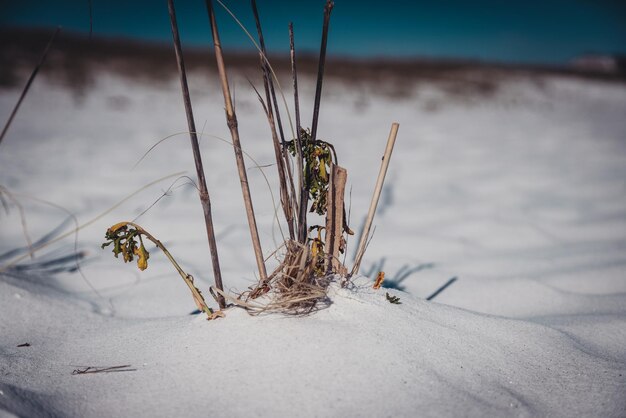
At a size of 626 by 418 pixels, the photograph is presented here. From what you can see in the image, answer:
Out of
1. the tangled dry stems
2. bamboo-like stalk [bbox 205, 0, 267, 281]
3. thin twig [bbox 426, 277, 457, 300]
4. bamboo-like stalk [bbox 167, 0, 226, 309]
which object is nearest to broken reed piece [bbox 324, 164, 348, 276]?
the tangled dry stems

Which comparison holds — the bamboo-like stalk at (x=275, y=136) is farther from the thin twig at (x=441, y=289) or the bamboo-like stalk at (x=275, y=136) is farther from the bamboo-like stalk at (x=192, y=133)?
the thin twig at (x=441, y=289)

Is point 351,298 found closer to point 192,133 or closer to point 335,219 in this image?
point 335,219

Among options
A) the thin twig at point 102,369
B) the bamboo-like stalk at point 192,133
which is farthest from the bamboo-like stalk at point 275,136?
the thin twig at point 102,369

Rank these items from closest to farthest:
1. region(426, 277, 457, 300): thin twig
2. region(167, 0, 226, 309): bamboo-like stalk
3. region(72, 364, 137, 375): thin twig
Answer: region(167, 0, 226, 309): bamboo-like stalk < region(72, 364, 137, 375): thin twig < region(426, 277, 457, 300): thin twig

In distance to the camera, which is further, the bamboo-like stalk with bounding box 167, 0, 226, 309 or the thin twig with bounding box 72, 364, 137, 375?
the thin twig with bounding box 72, 364, 137, 375

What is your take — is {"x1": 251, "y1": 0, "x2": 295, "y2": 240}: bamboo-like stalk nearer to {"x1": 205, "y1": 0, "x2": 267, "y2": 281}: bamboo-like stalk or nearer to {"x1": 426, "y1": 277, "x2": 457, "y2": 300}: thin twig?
{"x1": 205, "y1": 0, "x2": 267, "y2": 281}: bamboo-like stalk
